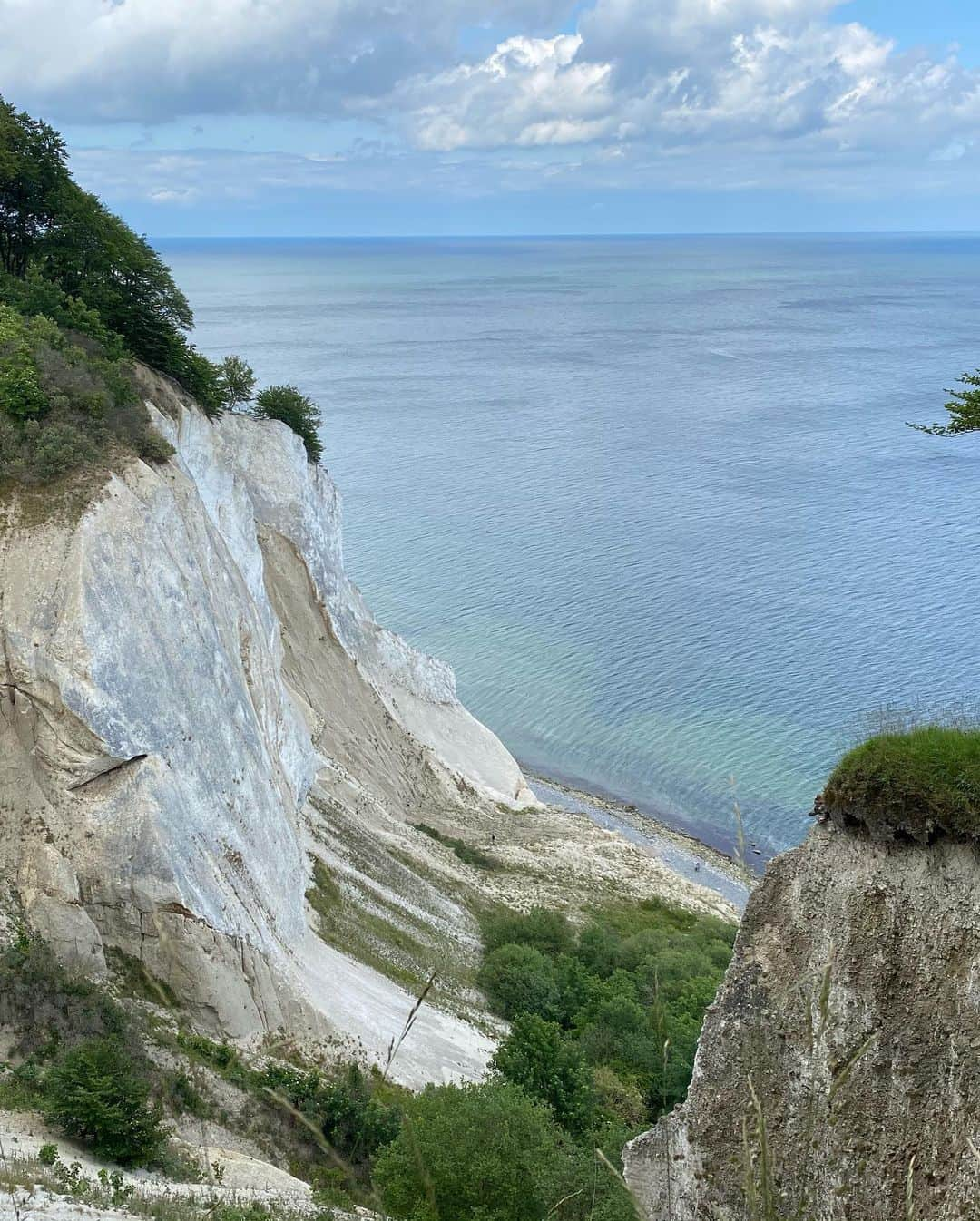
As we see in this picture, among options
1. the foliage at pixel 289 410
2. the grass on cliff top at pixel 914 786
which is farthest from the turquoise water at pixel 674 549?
the grass on cliff top at pixel 914 786

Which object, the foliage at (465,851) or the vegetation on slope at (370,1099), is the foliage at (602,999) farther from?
the foliage at (465,851)

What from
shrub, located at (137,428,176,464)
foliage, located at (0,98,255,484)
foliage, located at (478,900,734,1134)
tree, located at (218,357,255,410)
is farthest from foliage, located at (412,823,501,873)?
shrub, located at (137,428,176,464)

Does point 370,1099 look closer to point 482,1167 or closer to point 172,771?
point 482,1167

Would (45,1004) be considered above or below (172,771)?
below

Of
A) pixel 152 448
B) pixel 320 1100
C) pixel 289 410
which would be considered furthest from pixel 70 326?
pixel 320 1100

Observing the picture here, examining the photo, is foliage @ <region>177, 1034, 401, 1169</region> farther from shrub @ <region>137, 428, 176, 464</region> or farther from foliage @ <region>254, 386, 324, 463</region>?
foliage @ <region>254, 386, 324, 463</region>

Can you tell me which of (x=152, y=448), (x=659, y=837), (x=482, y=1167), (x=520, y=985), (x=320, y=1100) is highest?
(x=152, y=448)

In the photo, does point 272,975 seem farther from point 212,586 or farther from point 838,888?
point 838,888

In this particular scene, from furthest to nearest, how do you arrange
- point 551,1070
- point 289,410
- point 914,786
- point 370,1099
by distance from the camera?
point 289,410 < point 551,1070 < point 370,1099 < point 914,786
